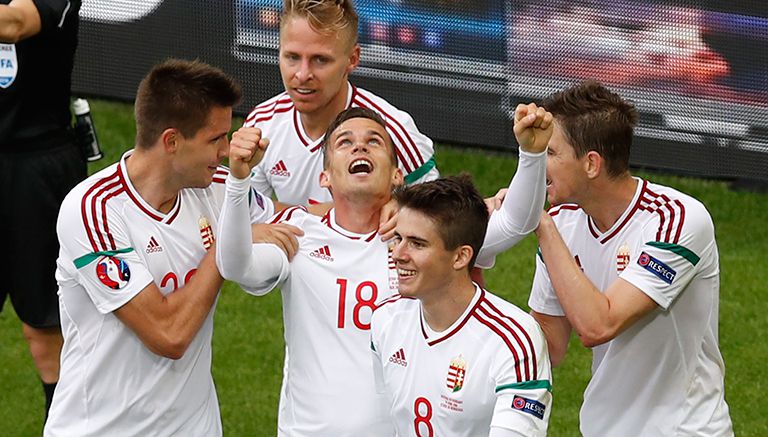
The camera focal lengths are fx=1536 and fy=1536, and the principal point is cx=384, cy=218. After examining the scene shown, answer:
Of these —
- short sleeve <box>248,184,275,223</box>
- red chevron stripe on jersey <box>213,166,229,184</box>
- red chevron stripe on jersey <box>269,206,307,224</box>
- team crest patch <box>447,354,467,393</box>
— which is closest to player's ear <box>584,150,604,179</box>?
team crest patch <box>447,354,467,393</box>

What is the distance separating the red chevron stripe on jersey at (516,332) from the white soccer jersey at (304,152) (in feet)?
4.45

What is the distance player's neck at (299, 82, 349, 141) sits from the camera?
6.31 meters

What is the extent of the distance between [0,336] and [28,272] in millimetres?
2288

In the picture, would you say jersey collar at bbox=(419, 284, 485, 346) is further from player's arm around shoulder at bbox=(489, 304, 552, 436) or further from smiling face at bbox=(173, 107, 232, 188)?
smiling face at bbox=(173, 107, 232, 188)

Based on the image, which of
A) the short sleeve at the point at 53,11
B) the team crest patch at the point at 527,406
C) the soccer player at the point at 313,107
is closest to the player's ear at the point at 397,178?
the soccer player at the point at 313,107

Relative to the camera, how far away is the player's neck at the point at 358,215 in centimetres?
555

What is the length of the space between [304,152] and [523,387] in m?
1.97

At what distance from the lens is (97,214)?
17.5 ft

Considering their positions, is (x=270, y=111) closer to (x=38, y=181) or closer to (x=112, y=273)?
(x=38, y=181)

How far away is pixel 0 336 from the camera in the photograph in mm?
9219

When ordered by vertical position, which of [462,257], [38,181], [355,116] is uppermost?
[355,116]

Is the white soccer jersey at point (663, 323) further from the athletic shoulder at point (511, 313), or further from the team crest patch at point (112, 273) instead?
the team crest patch at point (112, 273)

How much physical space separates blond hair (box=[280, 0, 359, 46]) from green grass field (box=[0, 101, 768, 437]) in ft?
8.61

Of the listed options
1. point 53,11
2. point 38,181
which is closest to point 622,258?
point 53,11
